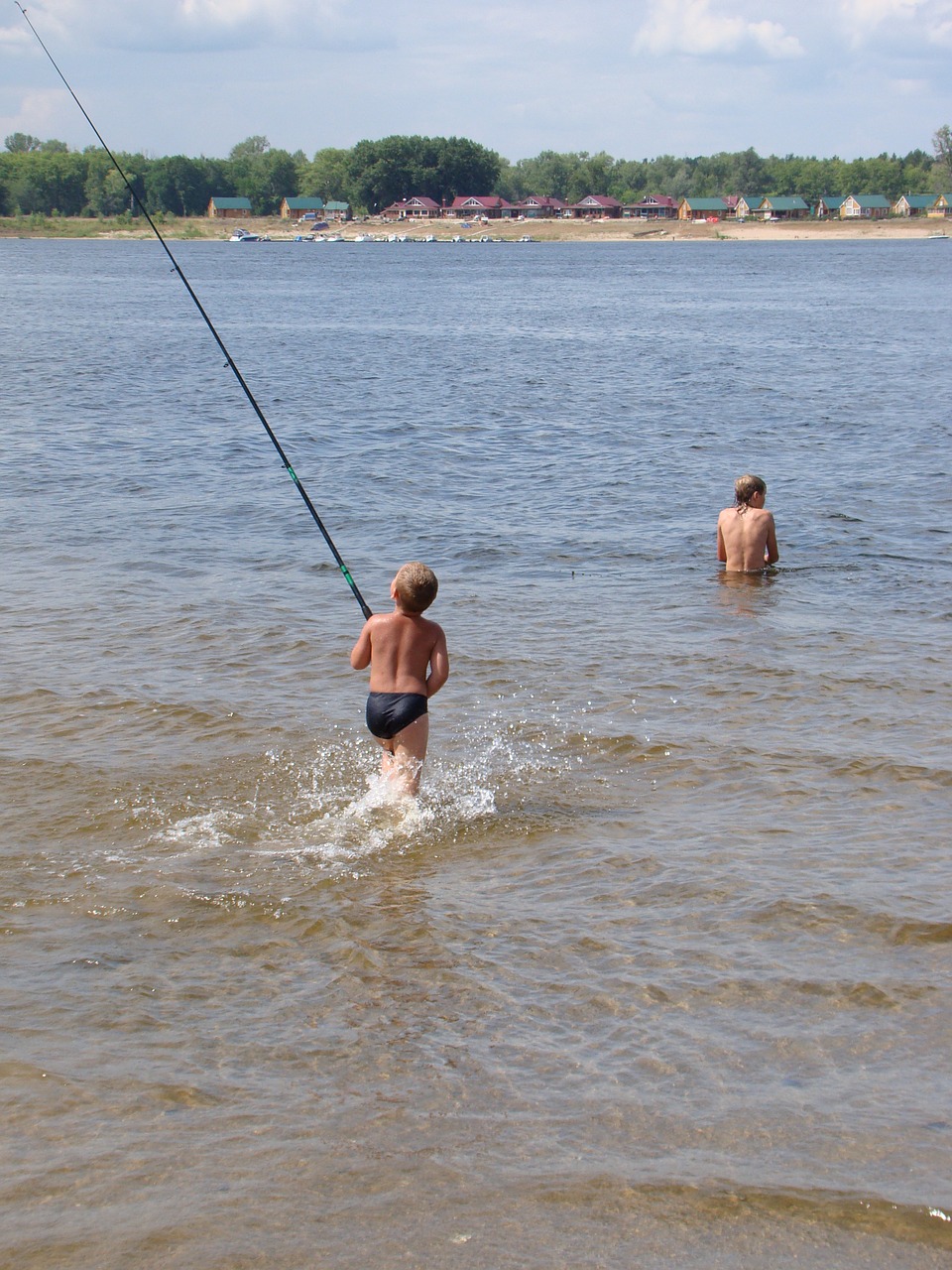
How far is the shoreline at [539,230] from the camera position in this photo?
5965 inches

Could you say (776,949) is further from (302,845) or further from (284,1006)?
(302,845)

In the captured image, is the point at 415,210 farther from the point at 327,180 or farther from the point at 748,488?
the point at 748,488

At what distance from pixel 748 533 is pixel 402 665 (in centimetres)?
585

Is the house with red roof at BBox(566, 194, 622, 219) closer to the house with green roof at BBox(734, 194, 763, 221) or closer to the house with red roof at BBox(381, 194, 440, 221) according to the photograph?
the house with green roof at BBox(734, 194, 763, 221)

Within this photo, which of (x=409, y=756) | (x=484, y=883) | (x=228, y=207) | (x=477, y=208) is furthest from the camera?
(x=228, y=207)

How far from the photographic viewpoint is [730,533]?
11344mm

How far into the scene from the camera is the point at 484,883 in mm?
5797

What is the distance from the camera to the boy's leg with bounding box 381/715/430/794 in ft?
20.7

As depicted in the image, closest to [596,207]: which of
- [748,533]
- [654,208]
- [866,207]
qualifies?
[654,208]

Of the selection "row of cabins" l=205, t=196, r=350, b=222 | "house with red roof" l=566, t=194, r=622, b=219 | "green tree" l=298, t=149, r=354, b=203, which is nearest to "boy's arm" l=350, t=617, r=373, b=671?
"row of cabins" l=205, t=196, r=350, b=222

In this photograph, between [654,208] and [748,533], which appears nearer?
[748,533]

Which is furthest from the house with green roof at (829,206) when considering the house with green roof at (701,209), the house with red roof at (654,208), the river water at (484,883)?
the river water at (484,883)

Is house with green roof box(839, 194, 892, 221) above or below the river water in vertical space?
above

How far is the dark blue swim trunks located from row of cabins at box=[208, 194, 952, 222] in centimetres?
17991
